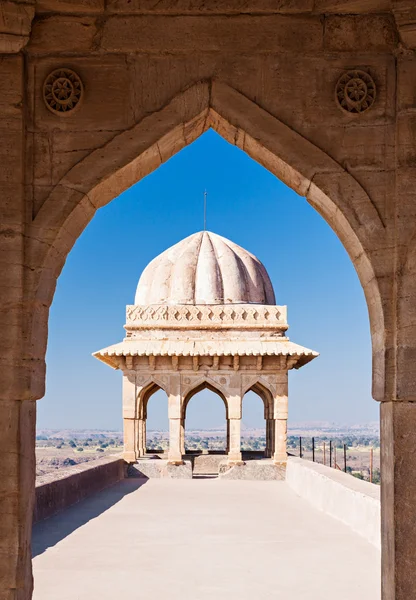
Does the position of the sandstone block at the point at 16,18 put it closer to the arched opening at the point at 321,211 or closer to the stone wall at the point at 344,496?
the arched opening at the point at 321,211

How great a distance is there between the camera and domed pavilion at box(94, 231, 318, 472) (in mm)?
18172

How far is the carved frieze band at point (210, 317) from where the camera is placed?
18.8 metres

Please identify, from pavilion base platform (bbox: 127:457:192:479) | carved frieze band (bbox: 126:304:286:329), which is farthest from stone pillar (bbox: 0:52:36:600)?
carved frieze band (bbox: 126:304:286:329)

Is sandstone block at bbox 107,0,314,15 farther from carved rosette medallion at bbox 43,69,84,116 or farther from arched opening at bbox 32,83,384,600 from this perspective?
arched opening at bbox 32,83,384,600

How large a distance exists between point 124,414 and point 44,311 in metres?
13.7

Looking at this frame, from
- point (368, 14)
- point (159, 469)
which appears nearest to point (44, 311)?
point (368, 14)

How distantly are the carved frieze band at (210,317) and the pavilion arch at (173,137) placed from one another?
13.5 m

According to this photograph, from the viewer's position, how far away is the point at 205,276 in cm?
1978

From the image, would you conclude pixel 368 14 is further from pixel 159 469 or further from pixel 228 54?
pixel 159 469

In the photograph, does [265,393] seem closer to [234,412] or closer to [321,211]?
[234,412]

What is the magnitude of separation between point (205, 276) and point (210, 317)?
1282 mm

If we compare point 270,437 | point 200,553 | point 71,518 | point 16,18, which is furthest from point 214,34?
point 270,437

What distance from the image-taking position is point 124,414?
18641 millimetres

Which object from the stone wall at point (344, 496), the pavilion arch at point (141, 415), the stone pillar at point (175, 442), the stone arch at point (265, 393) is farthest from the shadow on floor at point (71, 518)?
the stone arch at point (265, 393)
